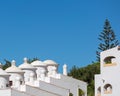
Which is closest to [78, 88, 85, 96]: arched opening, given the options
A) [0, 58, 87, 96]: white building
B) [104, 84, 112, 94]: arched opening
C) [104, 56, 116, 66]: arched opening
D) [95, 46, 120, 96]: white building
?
[0, 58, 87, 96]: white building

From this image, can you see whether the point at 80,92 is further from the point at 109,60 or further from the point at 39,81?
the point at 39,81

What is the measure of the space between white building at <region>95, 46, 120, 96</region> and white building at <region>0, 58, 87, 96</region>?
14.5 feet

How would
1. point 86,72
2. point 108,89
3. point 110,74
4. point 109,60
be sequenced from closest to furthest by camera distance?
point 110,74 < point 108,89 < point 109,60 < point 86,72

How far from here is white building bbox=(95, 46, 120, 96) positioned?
41084 millimetres

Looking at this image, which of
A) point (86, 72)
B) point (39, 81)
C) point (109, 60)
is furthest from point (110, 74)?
point (86, 72)

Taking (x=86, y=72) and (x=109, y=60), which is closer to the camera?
(x=109, y=60)

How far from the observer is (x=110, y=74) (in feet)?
137

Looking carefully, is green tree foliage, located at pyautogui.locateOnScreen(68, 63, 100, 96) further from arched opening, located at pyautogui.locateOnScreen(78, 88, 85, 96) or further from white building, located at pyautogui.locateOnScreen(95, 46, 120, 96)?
white building, located at pyautogui.locateOnScreen(95, 46, 120, 96)

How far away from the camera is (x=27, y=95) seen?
128ft

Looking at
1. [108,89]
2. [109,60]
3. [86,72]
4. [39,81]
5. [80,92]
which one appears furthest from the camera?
[86,72]

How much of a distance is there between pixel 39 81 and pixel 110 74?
7127 mm

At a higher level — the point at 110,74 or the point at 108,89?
the point at 110,74

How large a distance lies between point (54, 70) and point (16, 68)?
4.14 m

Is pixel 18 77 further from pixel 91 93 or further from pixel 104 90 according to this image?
pixel 91 93
